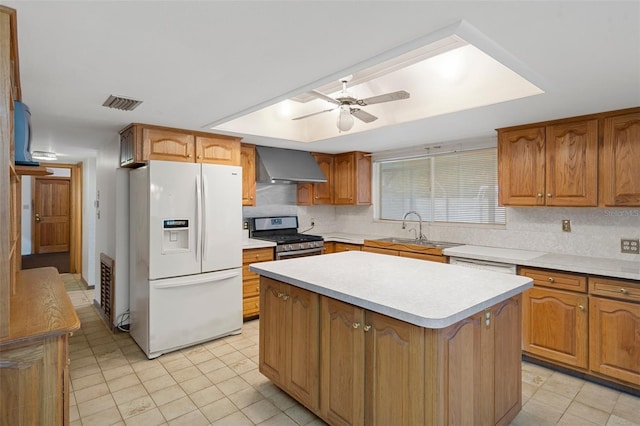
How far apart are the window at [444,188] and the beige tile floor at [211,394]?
5.73 ft

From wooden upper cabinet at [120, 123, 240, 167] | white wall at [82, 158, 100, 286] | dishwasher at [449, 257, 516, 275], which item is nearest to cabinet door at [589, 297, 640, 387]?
dishwasher at [449, 257, 516, 275]

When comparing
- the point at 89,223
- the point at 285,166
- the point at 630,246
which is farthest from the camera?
the point at 89,223

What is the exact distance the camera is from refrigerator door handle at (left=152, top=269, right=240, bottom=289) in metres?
3.18

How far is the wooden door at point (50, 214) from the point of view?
28.4 feet

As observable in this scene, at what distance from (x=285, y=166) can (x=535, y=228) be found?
2.91 m

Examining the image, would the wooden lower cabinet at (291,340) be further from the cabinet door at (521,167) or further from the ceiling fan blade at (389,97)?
the cabinet door at (521,167)

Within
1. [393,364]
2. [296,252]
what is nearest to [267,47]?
[393,364]

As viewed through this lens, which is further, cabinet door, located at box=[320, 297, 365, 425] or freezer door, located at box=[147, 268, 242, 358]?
freezer door, located at box=[147, 268, 242, 358]

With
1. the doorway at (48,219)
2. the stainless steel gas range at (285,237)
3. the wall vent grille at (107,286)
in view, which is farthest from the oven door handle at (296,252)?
the doorway at (48,219)

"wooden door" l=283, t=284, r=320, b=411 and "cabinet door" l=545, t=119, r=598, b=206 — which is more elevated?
"cabinet door" l=545, t=119, r=598, b=206

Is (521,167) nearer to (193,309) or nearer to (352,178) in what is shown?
(352,178)

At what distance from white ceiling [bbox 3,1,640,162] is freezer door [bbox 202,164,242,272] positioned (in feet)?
2.95

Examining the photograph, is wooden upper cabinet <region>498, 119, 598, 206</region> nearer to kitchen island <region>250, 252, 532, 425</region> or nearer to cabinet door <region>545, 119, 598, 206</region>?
cabinet door <region>545, 119, 598, 206</region>

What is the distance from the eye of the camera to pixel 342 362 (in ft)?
6.35
